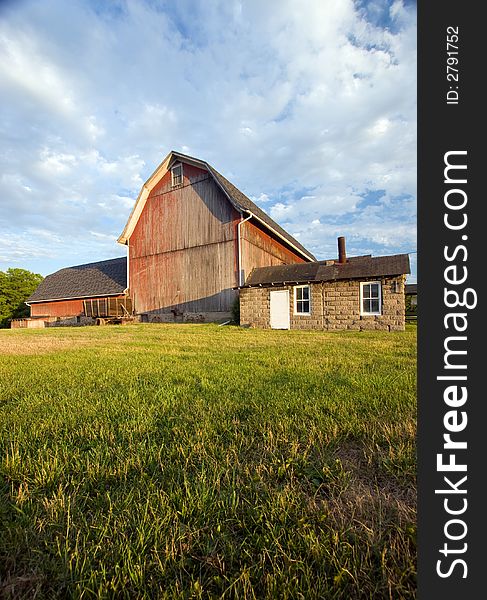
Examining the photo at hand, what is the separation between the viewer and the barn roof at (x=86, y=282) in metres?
22.9

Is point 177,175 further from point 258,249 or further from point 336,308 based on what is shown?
point 336,308

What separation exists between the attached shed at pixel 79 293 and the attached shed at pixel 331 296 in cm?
1199

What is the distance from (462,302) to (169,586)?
57.8 inches

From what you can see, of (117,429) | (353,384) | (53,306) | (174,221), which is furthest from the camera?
(53,306)

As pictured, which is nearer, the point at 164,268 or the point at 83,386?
the point at 83,386

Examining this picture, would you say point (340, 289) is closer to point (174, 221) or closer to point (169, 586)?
point (174, 221)

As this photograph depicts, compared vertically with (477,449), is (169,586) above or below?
below

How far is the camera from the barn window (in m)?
19.0

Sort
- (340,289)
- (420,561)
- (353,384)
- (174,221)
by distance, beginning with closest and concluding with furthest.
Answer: (420,561) < (353,384) < (340,289) < (174,221)

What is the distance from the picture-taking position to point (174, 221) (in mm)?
19203

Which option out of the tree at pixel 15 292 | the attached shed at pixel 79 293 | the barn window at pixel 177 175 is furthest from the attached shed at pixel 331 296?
the tree at pixel 15 292

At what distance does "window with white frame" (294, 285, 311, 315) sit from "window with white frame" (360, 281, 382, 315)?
2476 mm

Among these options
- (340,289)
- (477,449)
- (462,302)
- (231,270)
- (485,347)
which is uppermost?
(231,270)

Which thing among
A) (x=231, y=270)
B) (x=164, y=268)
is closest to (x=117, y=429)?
(x=231, y=270)
